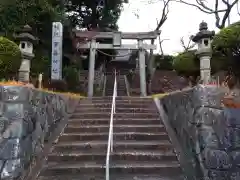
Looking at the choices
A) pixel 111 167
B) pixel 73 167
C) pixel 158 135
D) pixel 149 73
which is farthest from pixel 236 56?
pixel 149 73

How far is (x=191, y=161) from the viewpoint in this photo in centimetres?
486

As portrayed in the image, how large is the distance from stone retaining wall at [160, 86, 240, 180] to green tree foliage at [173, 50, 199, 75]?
2375mm

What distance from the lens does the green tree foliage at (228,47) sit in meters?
5.67

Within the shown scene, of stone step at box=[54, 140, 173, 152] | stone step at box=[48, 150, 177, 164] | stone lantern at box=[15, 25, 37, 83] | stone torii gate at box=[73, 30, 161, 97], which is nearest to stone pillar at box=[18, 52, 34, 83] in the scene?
stone lantern at box=[15, 25, 37, 83]

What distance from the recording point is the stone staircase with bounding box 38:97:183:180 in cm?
491

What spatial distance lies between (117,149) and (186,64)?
303 cm

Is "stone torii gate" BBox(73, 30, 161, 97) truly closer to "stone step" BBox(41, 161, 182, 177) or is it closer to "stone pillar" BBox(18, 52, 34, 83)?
"stone pillar" BBox(18, 52, 34, 83)

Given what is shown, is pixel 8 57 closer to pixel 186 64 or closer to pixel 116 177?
pixel 116 177

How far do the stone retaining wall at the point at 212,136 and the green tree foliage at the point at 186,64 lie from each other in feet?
7.79

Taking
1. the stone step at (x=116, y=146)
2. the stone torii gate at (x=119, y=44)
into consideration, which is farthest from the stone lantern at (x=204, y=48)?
the stone torii gate at (x=119, y=44)

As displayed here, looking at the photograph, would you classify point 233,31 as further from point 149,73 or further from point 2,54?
point 149,73

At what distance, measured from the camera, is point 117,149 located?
559cm

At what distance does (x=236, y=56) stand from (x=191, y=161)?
2698 millimetres

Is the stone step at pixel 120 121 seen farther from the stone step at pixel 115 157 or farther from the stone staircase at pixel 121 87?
the stone staircase at pixel 121 87
